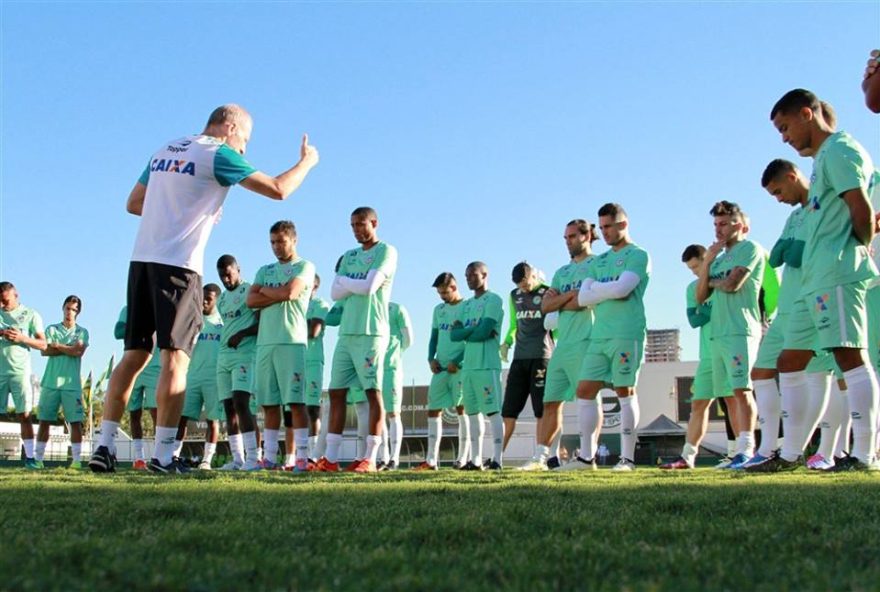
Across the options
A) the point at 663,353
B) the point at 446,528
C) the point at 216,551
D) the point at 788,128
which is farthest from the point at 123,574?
the point at 663,353

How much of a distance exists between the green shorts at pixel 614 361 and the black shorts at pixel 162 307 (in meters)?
4.06

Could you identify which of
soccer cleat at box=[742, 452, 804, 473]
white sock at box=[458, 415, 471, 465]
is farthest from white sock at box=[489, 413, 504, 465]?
soccer cleat at box=[742, 452, 804, 473]

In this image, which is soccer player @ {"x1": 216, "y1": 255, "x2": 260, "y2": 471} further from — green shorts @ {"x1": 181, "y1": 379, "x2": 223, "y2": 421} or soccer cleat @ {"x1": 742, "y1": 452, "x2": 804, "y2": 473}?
soccer cleat @ {"x1": 742, "y1": 452, "x2": 804, "y2": 473}

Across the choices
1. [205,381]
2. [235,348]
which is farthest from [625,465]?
[205,381]

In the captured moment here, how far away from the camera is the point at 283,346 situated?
31.5 feet

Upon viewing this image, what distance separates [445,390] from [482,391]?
1.28 meters

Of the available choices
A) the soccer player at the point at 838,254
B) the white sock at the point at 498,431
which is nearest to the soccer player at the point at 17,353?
the white sock at the point at 498,431

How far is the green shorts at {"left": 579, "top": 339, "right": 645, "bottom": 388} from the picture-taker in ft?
28.3

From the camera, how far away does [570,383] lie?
9477 mm

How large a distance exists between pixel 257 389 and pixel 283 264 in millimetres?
1437

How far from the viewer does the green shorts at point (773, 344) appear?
7.53 metres

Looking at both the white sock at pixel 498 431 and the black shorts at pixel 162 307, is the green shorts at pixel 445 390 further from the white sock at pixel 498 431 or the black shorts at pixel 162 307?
the black shorts at pixel 162 307

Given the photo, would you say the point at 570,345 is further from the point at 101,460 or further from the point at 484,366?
the point at 101,460

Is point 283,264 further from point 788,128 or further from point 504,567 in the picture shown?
point 504,567
